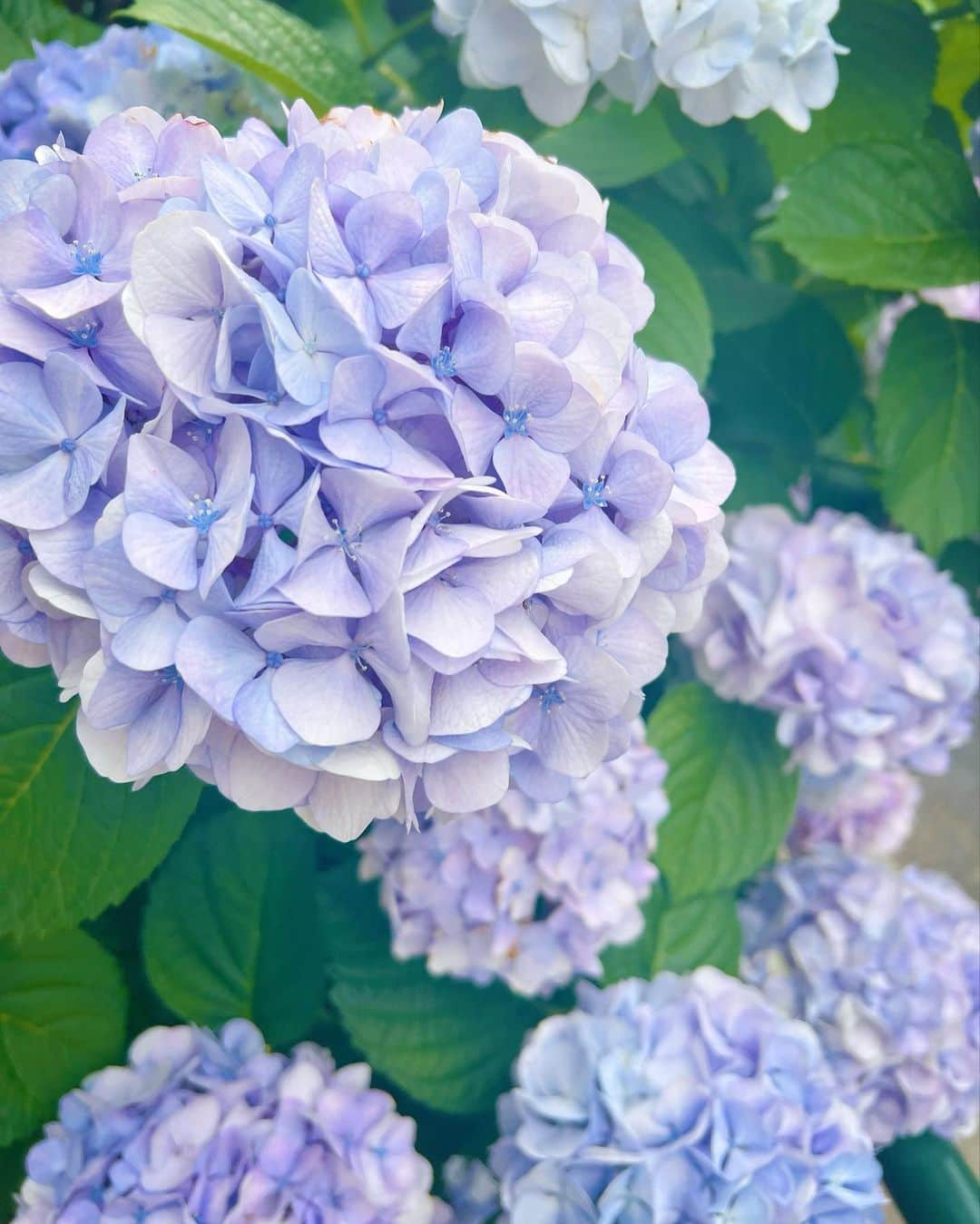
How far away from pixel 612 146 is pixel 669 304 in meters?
0.08

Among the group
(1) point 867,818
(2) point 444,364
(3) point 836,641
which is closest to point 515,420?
(2) point 444,364

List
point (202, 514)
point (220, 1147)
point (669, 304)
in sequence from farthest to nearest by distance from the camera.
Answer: point (669, 304), point (220, 1147), point (202, 514)

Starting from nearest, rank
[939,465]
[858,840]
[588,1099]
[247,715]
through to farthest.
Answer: [247,715] < [588,1099] < [939,465] < [858,840]

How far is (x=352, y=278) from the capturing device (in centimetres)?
26

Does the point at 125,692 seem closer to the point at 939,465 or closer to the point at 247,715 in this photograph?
the point at 247,715

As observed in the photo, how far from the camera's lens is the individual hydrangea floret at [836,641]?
1.93 feet

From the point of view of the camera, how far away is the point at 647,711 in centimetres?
67

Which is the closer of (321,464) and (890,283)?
(321,464)

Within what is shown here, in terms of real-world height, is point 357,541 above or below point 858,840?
above

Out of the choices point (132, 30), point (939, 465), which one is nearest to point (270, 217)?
point (132, 30)

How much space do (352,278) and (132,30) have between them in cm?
35

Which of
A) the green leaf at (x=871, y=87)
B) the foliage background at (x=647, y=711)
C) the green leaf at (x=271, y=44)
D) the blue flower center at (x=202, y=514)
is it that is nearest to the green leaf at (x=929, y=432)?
the foliage background at (x=647, y=711)

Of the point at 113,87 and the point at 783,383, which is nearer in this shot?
the point at 113,87

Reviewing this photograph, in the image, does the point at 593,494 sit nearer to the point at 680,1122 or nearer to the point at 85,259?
the point at 85,259
